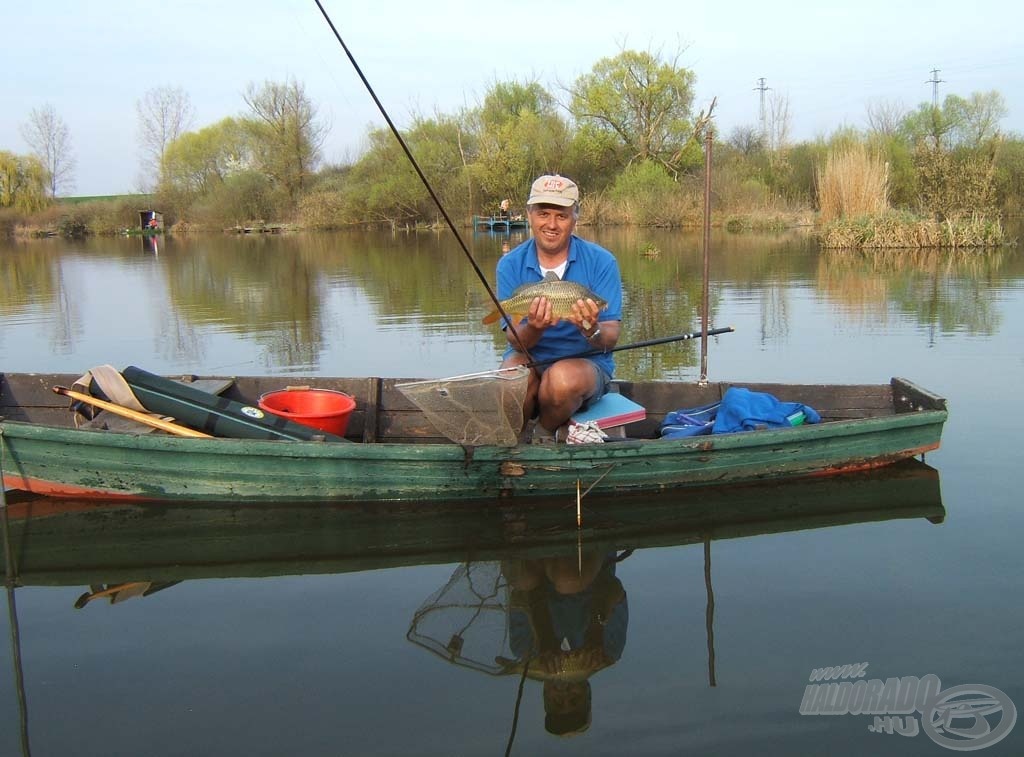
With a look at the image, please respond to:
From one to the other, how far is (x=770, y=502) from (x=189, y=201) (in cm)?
5539

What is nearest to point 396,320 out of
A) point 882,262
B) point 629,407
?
point 629,407

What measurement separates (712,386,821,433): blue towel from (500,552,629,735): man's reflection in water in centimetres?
140

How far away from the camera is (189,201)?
180ft

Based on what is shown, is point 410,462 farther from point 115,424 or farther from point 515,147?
point 515,147

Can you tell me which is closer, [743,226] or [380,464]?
[380,464]

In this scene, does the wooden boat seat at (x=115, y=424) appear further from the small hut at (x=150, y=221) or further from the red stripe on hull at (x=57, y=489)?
the small hut at (x=150, y=221)

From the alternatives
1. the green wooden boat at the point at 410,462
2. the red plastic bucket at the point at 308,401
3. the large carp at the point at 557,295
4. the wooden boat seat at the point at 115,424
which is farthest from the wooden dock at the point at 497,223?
the large carp at the point at 557,295

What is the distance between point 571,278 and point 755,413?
140 cm

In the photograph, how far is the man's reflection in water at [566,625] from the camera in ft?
10.5

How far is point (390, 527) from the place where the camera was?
4.89 m

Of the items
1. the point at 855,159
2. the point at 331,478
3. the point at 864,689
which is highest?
the point at 855,159

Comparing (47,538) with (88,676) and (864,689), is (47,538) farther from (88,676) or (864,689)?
(864,689)

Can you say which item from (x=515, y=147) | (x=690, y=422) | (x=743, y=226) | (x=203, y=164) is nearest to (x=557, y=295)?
(x=690, y=422)

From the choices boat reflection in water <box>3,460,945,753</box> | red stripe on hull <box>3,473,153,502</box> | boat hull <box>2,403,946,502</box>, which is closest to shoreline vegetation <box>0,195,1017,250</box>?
boat reflection in water <box>3,460,945,753</box>
